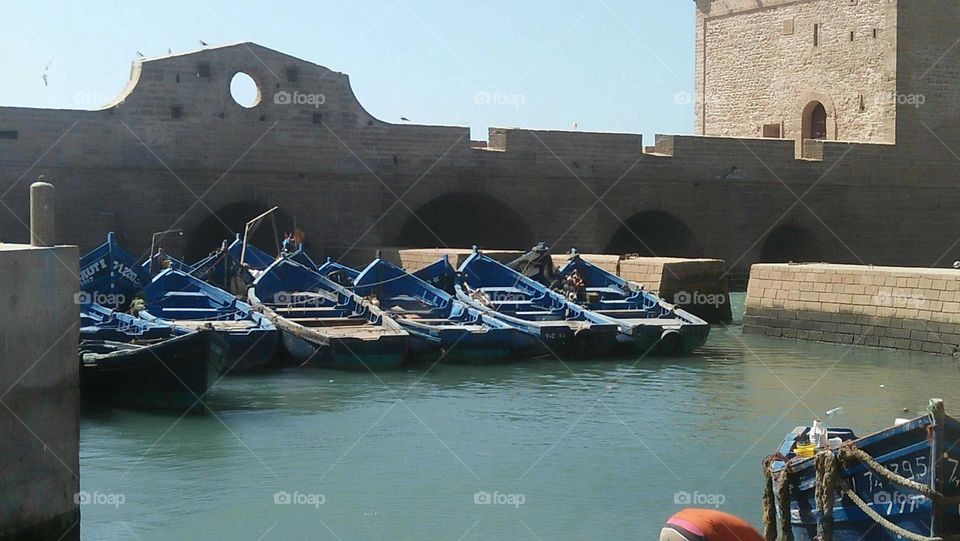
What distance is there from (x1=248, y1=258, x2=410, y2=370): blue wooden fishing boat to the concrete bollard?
26.6 feet

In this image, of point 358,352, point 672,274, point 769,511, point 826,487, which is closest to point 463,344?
point 358,352

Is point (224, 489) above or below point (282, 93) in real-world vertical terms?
below

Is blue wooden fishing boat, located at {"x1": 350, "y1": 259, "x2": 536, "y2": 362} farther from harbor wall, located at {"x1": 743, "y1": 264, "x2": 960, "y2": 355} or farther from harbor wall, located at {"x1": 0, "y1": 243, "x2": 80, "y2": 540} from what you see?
harbor wall, located at {"x1": 0, "y1": 243, "x2": 80, "y2": 540}

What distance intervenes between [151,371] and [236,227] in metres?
13.8

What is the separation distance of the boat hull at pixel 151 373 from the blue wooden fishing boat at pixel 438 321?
424cm

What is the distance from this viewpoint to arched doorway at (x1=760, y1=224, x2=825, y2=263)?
102ft

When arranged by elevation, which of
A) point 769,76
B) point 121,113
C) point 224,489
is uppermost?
point 769,76

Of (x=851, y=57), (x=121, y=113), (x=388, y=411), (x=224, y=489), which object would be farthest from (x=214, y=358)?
(x=851, y=57)

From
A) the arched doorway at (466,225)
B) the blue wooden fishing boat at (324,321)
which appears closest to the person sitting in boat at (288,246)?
the blue wooden fishing boat at (324,321)

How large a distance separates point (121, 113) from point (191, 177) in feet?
5.51

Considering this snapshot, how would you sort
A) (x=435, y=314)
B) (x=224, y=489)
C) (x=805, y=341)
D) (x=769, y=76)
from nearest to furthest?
(x=224, y=489)
(x=435, y=314)
(x=805, y=341)
(x=769, y=76)

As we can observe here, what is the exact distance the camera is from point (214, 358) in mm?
13438

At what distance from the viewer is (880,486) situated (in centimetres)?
752

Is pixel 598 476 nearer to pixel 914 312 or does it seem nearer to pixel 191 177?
pixel 914 312
